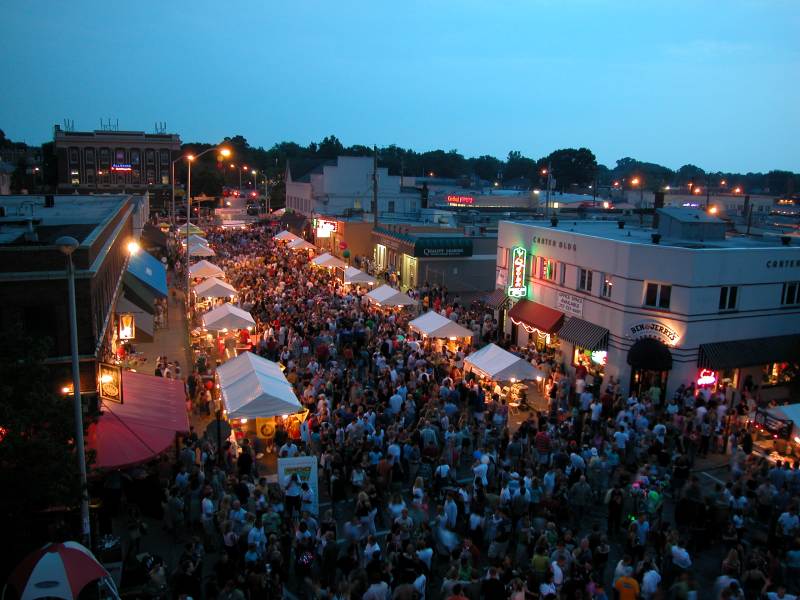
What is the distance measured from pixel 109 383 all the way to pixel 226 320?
925cm

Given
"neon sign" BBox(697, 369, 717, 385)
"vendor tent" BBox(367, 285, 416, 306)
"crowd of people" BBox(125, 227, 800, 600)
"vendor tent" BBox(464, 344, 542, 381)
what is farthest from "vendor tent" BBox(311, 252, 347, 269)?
"neon sign" BBox(697, 369, 717, 385)

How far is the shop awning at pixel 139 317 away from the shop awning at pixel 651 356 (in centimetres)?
1684

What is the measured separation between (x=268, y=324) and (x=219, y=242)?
114ft

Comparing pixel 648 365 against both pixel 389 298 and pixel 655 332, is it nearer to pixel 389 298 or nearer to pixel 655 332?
pixel 655 332

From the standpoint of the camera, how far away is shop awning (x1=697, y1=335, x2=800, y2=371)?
21703 millimetres

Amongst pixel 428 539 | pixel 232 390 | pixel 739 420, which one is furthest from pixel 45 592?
pixel 739 420

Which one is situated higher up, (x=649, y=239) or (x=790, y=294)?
(x=649, y=239)

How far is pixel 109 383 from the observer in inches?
592

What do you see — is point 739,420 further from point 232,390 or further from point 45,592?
point 45,592

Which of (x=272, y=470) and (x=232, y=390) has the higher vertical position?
(x=232, y=390)

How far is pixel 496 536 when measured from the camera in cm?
1231

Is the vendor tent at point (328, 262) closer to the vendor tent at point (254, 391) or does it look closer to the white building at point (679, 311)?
the white building at point (679, 311)

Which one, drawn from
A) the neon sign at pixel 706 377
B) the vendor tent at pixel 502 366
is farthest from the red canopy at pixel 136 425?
the neon sign at pixel 706 377

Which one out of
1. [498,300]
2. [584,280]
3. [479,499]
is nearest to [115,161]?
[498,300]
